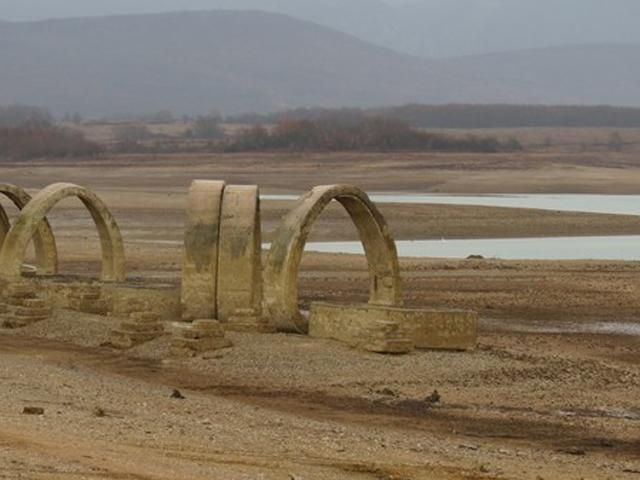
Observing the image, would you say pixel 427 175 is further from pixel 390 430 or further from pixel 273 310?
pixel 390 430

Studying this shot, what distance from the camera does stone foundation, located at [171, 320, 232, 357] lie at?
2456 centimetres

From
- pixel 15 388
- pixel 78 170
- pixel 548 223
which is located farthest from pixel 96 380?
pixel 78 170

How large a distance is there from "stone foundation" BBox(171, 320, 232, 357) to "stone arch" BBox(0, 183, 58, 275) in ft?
29.0

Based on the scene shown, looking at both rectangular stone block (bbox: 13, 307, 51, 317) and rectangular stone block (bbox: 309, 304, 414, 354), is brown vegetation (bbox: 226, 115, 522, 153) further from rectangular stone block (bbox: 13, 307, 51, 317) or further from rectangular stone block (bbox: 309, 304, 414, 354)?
rectangular stone block (bbox: 309, 304, 414, 354)

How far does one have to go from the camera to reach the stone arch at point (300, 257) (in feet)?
87.3

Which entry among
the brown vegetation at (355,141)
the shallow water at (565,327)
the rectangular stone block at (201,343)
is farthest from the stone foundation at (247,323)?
the brown vegetation at (355,141)

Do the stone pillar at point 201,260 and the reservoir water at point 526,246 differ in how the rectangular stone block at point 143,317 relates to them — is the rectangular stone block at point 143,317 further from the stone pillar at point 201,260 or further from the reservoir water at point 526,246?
the reservoir water at point 526,246

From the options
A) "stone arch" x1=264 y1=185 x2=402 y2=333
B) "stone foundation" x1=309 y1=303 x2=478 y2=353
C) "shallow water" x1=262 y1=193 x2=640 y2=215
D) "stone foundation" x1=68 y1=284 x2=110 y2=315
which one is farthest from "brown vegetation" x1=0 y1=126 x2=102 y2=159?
"stone foundation" x1=309 y1=303 x2=478 y2=353

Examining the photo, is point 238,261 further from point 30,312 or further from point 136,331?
point 30,312

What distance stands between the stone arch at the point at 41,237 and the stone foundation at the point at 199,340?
8846 millimetres

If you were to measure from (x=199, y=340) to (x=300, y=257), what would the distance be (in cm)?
296

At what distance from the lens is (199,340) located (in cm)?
2458

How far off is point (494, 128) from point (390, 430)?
144611 mm

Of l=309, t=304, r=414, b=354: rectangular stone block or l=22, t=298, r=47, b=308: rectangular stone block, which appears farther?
l=22, t=298, r=47, b=308: rectangular stone block
